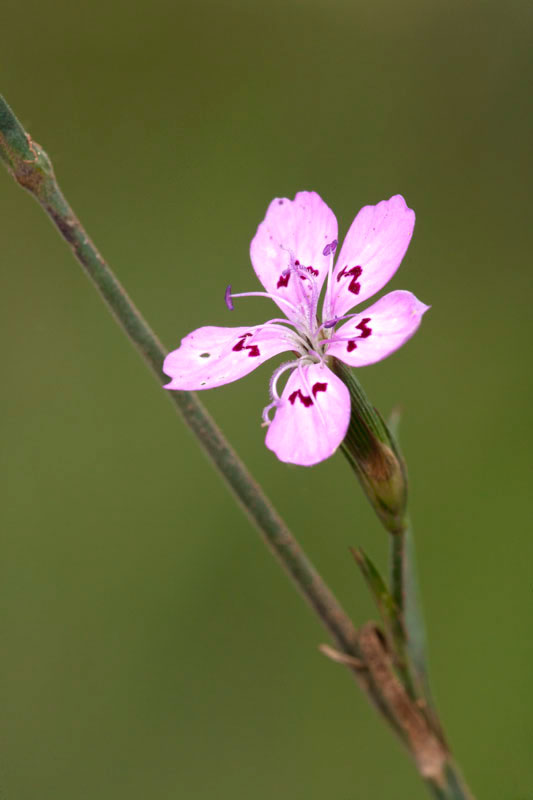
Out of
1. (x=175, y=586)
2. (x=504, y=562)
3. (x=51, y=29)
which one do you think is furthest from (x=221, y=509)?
(x=51, y=29)

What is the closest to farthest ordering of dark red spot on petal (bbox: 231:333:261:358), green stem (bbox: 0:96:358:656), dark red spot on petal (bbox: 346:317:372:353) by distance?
green stem (bbox: 0:96:358:656) < dark red spot on petal (bbox: 346:317:372:353) < dark red spot on petal (bbox: 231:333:261:358)

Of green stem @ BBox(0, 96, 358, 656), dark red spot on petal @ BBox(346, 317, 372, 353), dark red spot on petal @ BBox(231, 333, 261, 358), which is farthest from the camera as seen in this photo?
dark red spot on petal @ BBox(231, 333, 261, 358)

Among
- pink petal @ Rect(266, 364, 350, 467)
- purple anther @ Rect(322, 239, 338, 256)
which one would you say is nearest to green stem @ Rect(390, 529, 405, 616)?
pink petal @ Rect(266, 364, 350, 467)

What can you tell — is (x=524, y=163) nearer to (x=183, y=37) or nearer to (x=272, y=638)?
(x=183, y=37)

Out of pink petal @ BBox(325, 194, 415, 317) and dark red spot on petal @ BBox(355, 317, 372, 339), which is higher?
pink petal @ BBox(325, 194, 415, 317)

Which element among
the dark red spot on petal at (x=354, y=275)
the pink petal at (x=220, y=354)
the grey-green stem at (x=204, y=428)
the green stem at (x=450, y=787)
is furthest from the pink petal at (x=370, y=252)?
the green stem at (x=450, y=787)

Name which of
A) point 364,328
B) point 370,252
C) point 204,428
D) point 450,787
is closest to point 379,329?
point 364,328

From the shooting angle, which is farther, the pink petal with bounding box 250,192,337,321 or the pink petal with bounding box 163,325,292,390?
the pink petal with bounding box 250,192,337,321

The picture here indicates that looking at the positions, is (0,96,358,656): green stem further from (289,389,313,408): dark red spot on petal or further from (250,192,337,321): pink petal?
(250,192,337,321): pink petal
